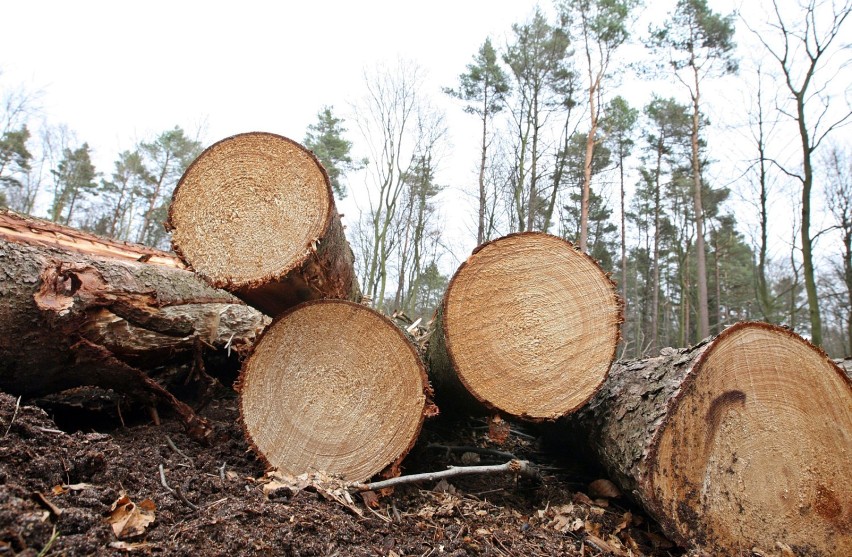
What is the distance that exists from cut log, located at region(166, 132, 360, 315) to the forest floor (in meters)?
0.81

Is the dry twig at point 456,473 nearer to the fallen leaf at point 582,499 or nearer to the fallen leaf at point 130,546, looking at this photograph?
the fallen leaf at point 582,499

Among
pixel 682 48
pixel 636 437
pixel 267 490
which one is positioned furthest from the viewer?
pixel 682 48

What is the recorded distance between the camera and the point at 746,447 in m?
1.88

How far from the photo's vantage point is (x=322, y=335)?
2.13m

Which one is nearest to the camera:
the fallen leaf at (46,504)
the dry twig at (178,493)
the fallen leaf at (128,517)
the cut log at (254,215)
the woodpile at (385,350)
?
the fallen leaf at (46,504)

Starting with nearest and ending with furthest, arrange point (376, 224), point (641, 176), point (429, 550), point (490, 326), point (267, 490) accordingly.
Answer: point (429, 550)
point (267, 490)
point (490, 326)
point (376, 224)
point (641, 176)

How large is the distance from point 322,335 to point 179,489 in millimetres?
800

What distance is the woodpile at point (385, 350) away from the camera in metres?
1.94

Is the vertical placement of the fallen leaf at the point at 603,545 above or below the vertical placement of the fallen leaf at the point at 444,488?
below

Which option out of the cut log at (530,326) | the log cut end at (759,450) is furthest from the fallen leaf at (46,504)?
the log cut end at (759,450)

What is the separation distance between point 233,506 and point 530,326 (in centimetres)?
137

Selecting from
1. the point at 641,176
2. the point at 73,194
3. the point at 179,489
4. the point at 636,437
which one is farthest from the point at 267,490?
the point at 73,194

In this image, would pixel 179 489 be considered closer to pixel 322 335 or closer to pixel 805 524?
pixel 322 335

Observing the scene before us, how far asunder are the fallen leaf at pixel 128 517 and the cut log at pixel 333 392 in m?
0.60
